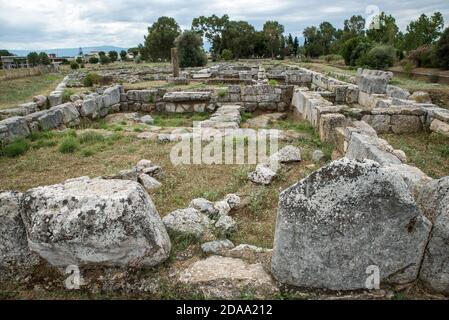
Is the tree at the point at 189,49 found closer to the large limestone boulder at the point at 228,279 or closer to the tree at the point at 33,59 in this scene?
the tree at the point at 33,59

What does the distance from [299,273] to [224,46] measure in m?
70.9

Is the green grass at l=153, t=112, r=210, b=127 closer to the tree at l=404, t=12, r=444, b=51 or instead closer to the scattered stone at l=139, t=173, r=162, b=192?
the scattered stone at l=139, t=173, r=162, b=192

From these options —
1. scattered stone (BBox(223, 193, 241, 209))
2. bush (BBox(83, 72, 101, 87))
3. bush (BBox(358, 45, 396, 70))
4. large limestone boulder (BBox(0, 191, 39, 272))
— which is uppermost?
bush (BBox(358, 45, 396, 70))

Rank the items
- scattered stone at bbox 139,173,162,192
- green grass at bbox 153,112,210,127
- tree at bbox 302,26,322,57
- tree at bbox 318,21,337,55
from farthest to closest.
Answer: tree at bbox 318,21,337,55, tree at bbox 302,26,322,57, green grass at bbox 153,112,210,127, scattered stone at bbox 139,173,162,192

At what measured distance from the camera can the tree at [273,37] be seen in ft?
228

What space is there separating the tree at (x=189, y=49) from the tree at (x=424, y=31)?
2917 cm

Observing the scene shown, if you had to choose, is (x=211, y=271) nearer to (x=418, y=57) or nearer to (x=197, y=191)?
(x=197, y=191)

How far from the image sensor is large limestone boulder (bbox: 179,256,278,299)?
2.65 m

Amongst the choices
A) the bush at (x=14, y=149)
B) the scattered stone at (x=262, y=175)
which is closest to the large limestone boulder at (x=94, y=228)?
the scattered stone at (x=262, y=175)

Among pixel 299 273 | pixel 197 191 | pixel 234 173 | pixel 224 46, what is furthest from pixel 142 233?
pixel 224 46

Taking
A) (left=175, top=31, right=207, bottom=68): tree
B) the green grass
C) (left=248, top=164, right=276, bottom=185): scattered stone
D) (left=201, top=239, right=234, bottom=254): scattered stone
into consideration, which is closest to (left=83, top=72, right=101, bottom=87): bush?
the green grass

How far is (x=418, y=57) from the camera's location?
116 ft

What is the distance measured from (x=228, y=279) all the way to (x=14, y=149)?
22.3ft

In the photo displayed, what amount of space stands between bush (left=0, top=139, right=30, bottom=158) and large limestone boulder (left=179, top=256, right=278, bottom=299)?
250 inches
